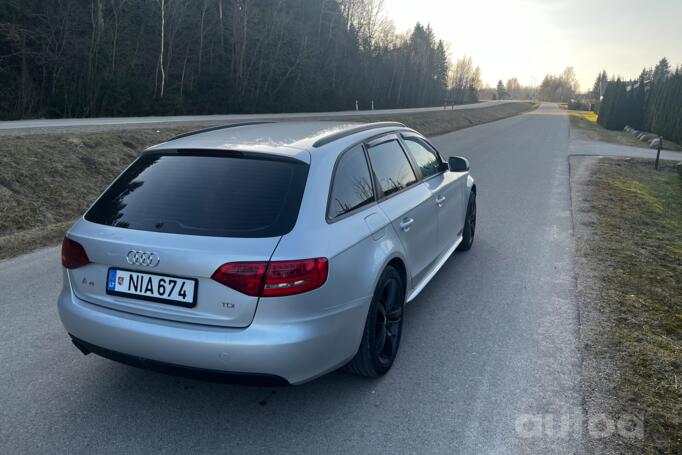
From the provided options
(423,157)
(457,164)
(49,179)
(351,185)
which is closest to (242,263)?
(351,185)

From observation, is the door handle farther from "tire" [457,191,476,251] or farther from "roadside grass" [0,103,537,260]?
"roadside grass" [0,103,537,260]

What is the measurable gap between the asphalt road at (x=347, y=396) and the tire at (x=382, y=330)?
0.40ft

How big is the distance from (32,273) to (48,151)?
556 cm

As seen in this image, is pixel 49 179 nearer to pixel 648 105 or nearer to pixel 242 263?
pixel 242 263

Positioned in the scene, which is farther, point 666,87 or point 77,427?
point 666,87

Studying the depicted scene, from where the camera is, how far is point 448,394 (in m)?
3.29

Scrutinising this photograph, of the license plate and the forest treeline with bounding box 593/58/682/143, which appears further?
the forest treeline with bounding box 593/58/682/143

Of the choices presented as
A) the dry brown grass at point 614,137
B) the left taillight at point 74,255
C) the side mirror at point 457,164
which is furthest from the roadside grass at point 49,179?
the dry brown grass at point 614,137

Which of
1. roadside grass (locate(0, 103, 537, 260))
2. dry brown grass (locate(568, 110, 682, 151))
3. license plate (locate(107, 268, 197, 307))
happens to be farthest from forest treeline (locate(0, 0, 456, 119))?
license plate (locate(107, 268, 197, 307))

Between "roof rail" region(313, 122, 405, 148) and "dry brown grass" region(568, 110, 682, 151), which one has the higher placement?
"roof rail" region(313, 122, 405, 148)

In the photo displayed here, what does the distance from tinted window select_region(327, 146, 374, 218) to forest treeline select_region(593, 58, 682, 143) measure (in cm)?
2787

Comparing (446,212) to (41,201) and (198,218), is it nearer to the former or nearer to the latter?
(198,218)

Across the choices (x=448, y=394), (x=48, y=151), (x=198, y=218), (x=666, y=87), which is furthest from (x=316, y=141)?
(x=666, y=87)

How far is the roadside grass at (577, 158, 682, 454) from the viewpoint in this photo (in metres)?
3.06
